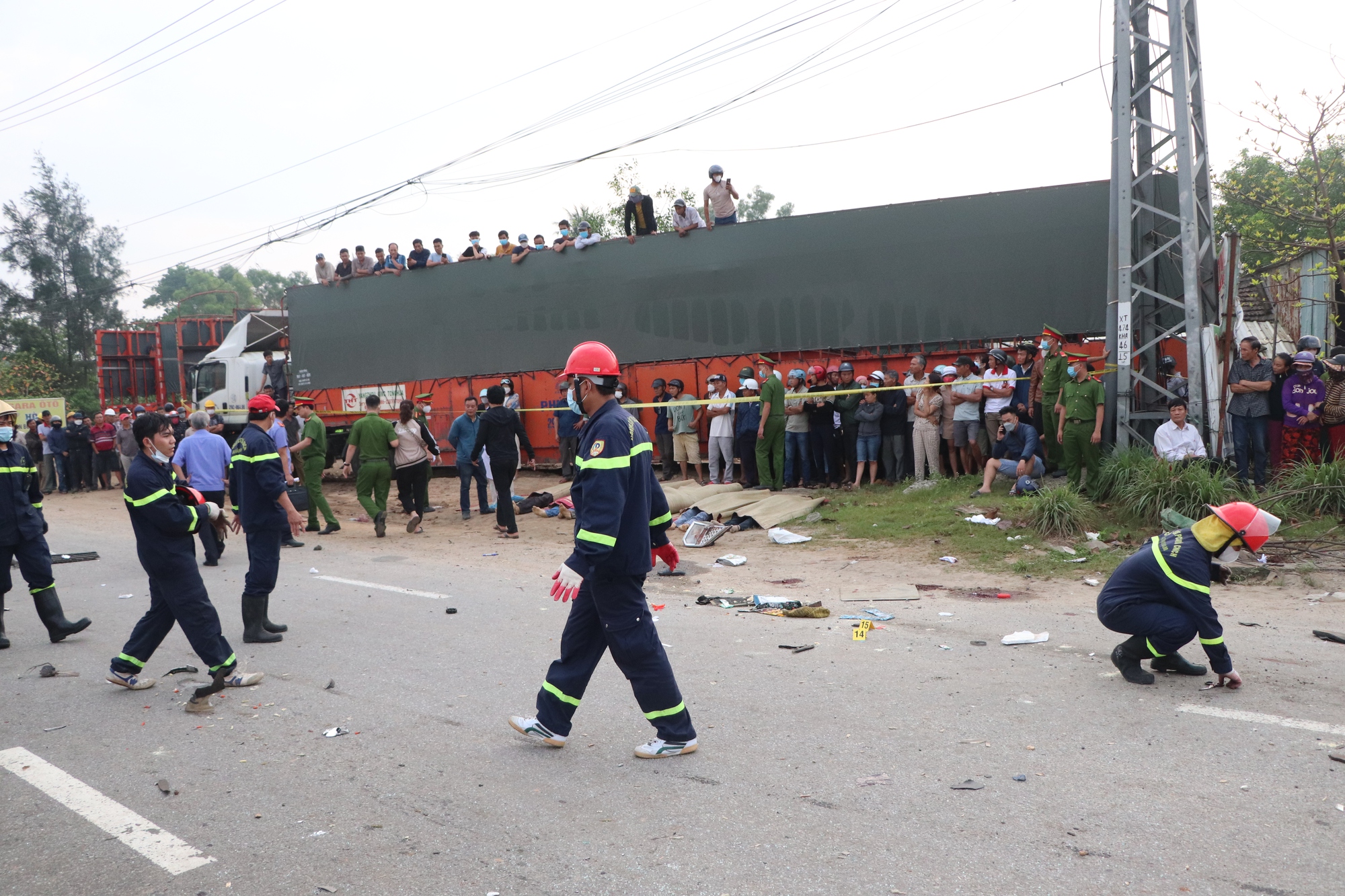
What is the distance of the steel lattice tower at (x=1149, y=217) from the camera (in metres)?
10.4

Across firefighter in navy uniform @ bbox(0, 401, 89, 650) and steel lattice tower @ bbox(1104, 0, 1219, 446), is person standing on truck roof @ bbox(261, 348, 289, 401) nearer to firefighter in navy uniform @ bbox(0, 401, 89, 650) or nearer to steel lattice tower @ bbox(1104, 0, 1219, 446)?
firefighter in navy uniform @ bbox(0, 401, 89, 650)

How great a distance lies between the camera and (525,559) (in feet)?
34.8

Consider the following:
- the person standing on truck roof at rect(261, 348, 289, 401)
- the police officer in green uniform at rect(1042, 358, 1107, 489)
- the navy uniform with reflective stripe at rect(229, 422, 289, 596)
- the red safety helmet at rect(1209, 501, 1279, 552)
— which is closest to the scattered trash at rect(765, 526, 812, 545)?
the police officer in green uniform at rect(1042, 358, 1107, 489)

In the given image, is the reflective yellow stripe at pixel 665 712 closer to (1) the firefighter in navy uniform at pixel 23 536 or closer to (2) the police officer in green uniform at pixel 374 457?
(1) the firefighter in navy uniform at pixel 23 536

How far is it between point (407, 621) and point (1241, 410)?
936 cm

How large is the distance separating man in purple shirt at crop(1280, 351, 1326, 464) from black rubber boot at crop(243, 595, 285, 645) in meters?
10.5

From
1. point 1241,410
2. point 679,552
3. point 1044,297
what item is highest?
point 1044,297

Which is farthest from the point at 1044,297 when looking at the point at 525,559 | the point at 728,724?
the point at 728,724

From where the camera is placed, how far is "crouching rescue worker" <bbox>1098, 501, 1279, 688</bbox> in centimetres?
501

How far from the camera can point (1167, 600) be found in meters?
5.25

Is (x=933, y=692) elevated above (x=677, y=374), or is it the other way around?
(x=677, y=374)

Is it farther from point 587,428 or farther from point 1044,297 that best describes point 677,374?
point 587,428

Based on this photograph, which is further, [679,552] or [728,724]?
[679,552]

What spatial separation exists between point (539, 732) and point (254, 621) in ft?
11.4
